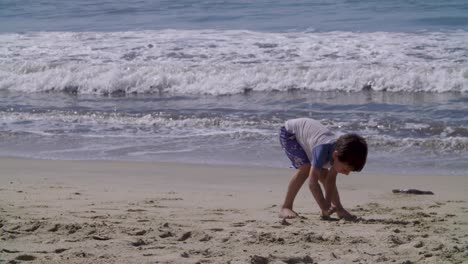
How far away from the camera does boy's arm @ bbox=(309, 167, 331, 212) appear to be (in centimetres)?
538

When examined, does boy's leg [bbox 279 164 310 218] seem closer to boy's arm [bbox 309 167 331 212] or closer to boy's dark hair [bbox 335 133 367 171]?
boy's arm [bbox 309 167 331 212]

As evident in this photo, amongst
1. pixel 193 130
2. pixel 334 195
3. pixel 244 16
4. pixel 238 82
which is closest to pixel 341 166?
pixel 334 195

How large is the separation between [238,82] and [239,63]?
1.39 m

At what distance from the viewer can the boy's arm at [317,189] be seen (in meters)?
5.38

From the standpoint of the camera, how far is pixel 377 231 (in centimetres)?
486

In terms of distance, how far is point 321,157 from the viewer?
211 inches

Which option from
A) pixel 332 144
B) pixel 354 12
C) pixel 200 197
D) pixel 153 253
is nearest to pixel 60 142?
pixel 200 197

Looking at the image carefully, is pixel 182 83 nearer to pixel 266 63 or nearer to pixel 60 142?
pixel 266 63

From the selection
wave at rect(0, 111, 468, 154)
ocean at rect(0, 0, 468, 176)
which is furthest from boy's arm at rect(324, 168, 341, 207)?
wave at rect(0, 111, 468, 154)

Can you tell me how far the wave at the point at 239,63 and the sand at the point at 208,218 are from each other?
5.79m

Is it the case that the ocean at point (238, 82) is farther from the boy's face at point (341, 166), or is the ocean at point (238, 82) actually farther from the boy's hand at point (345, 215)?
the boy's face at point (341, 166)

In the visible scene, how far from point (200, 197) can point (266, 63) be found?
865 cm

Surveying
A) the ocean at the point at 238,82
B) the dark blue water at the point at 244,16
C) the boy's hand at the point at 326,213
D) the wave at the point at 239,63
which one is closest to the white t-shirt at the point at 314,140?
the boy's hand at the point at 326,213

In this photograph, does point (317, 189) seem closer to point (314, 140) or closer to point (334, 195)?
point (334, 195)
